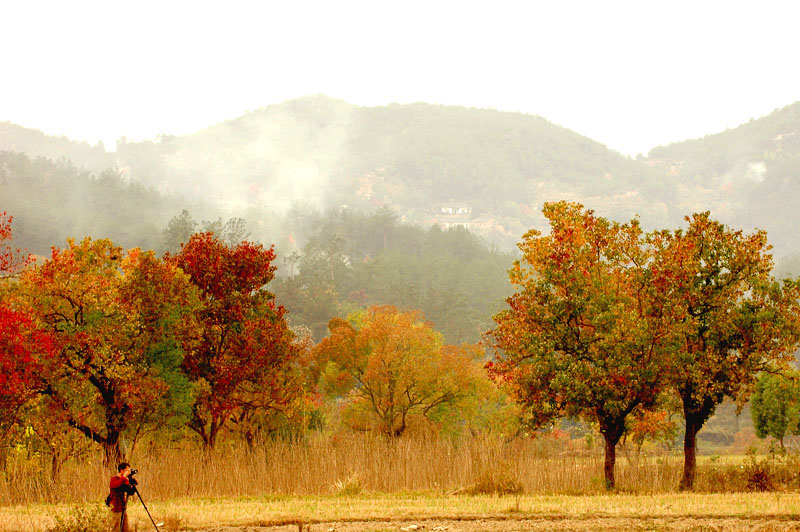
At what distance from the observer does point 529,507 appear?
60.1 feet

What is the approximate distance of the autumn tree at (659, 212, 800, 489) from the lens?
24234mm

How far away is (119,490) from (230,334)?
14288 millimetres

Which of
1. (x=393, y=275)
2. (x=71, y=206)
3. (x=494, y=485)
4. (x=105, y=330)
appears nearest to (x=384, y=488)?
(x=494, y=485)

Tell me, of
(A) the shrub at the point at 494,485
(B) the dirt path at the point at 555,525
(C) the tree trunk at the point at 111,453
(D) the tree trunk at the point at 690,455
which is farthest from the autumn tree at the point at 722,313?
(C) the tree trunk at the point at 111,453

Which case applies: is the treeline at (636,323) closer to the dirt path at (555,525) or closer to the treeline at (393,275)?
the dirt path at (555,525)

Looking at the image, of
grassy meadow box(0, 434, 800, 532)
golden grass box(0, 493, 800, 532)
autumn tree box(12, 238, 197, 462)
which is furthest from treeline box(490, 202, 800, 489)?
autumn tree box(12, 238, 197, 462)

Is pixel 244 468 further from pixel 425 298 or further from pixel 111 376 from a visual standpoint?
pixel 425 298

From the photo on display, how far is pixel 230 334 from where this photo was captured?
90.9 feet

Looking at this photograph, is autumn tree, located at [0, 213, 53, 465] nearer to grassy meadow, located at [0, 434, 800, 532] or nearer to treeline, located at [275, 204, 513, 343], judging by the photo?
grassy meadow, located at [0, 434, 800, 532]

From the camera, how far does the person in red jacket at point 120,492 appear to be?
44.0 feet

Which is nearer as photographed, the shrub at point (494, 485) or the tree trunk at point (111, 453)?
the shrub at point (494, 485)

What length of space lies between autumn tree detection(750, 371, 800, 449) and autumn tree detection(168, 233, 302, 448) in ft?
85.7

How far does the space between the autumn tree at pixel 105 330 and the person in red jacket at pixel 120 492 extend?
9669 millimetres

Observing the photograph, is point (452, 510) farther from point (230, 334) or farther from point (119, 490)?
point (230, 334)
